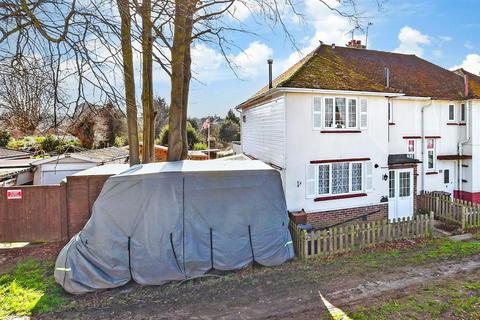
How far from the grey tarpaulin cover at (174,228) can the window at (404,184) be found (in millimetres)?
8234

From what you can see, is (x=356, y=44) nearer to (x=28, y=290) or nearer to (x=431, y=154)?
(x=431, y=154)

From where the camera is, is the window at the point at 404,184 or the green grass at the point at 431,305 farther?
the window at the point at 404,184

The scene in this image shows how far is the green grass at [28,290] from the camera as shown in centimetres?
667

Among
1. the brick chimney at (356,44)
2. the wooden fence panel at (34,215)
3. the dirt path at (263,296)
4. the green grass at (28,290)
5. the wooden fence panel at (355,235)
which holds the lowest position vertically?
the dirt path at (263,296)

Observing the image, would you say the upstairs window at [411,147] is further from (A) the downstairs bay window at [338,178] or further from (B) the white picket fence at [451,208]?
(A) the downstairs bay window at [338,178]

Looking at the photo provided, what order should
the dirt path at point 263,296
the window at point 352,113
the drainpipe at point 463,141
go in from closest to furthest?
the dirt path at point 263,296 < the window at point 352,113 < the drainpipe at point 463,141

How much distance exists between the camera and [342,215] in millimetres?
12648

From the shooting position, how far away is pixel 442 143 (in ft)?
54.2

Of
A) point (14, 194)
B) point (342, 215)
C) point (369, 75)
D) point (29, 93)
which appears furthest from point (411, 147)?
point (14, 194)

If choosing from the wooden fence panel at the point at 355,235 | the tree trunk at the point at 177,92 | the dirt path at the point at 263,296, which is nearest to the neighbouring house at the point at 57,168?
the tree trunk at the point at 177,92

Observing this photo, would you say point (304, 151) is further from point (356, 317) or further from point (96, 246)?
point (96, 246)

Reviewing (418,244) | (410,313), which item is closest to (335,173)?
(418,244)

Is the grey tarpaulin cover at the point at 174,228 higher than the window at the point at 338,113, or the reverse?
the window at the point at 338,113

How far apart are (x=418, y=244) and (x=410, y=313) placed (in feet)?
17.5
